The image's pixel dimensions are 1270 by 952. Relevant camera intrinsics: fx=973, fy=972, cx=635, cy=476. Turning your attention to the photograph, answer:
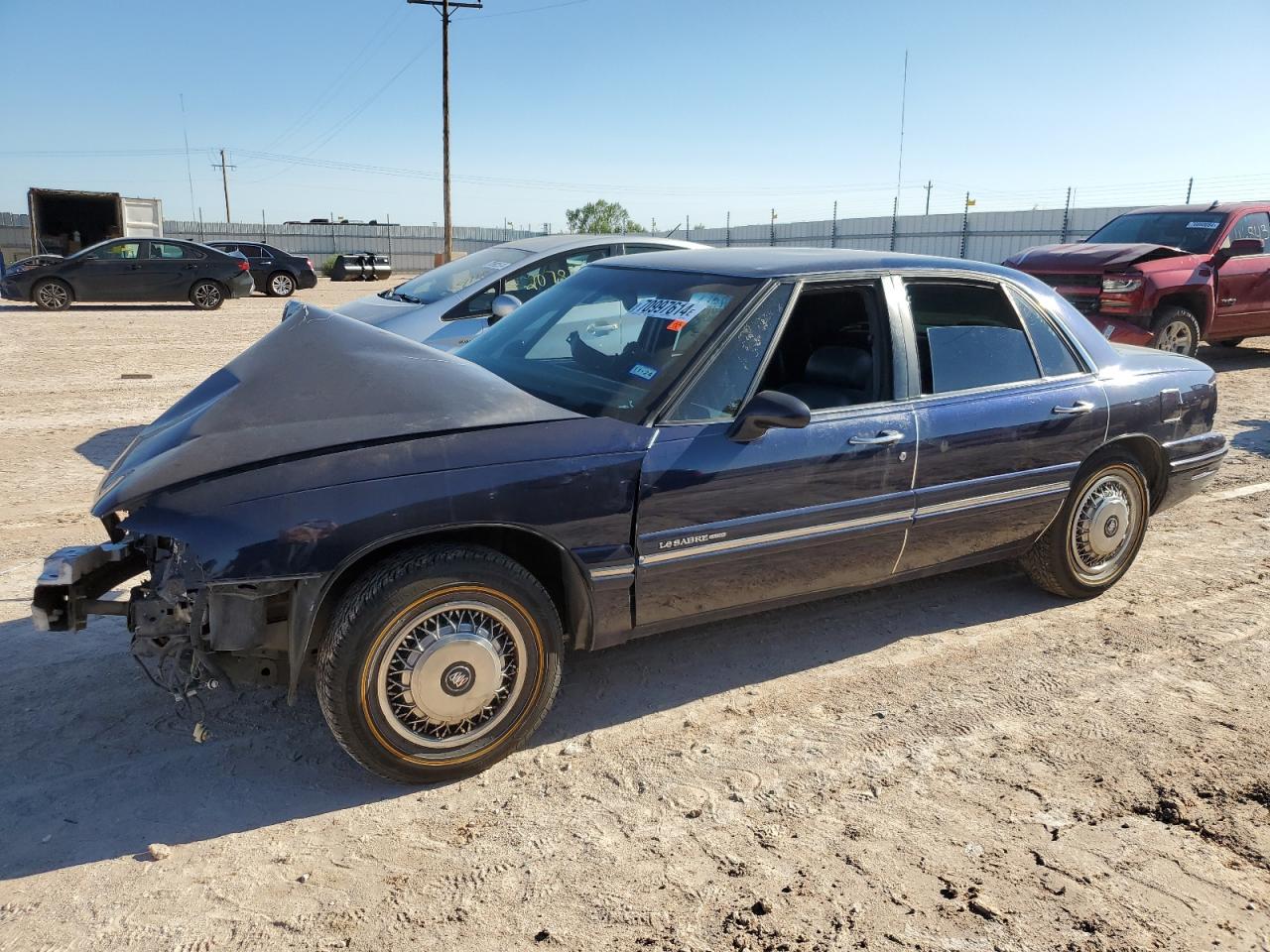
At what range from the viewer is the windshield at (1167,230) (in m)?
11.2

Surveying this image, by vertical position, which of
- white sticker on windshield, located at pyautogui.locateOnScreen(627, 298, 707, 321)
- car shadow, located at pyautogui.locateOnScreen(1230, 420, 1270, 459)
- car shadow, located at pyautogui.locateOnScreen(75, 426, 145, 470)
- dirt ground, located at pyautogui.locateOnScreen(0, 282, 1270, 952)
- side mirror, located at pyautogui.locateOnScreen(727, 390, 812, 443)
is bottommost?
dirt ground, located at pyautogui.locateOnScreen(0, 282, 1270, 952)

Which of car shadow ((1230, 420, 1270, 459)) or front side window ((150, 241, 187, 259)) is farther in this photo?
Result: front side window ((150, 241, 187, 259))

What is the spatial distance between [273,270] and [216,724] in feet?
75.6

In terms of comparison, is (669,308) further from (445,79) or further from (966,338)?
(445,79)

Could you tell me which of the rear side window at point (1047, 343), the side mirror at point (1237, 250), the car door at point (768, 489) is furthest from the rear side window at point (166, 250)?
the rear side window at point (1047, 343)

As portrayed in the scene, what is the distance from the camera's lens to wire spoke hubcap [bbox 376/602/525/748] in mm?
3020

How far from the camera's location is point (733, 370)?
365 cm

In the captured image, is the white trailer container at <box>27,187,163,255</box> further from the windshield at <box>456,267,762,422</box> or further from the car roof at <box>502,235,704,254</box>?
the windshield at <box>456,267,762,422</box>

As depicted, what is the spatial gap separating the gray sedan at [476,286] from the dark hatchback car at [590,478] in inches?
114

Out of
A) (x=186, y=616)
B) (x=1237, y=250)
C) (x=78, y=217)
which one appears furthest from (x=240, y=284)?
(x=186, y=616)

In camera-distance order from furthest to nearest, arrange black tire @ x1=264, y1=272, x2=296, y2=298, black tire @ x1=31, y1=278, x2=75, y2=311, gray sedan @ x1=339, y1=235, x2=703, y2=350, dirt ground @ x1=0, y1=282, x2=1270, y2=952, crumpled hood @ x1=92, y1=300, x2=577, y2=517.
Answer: black tire @ x1=264, y1=272, x2=296, y2=298 < black tire @ x1=31, y1=278, x2=75, y2=311 < gray sedan @ x1=339, y1=235, x2=703, y2=350 < crumpled hood @ x1=92, y1=300, x2=577, y2=517 < dirt ground @ x1=0, y1=282, x2=1270, y2=952

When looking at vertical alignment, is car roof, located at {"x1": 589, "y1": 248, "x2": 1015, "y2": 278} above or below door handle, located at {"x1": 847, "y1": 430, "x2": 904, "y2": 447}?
above

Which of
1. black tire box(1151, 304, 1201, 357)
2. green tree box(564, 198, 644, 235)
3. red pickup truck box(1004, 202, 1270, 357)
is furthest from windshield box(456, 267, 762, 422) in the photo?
green tree box(564, 198, 644, 235)

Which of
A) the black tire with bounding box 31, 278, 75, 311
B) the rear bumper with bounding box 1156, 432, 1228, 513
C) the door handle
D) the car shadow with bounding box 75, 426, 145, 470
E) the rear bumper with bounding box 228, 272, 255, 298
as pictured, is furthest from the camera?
the rear bumper with bounding box 228, 272, 255, 298
